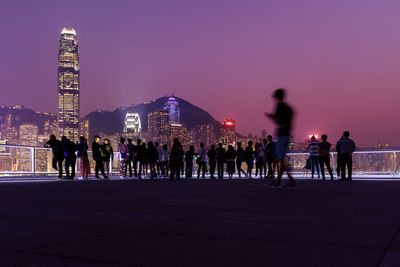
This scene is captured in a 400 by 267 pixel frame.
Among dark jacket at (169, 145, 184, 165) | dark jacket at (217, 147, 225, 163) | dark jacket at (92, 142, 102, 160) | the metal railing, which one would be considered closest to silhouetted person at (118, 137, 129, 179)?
dark jacket at (92, 142, 102, 160)

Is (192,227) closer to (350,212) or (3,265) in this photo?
(3,265)

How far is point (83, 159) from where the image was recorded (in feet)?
65.4

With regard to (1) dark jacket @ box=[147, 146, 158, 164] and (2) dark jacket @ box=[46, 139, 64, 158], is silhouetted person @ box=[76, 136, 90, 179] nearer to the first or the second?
(2) dark jacket @ box=[46, 139, 64, 158]

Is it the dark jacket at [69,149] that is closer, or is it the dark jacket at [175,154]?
the dark jacket at [69,149]

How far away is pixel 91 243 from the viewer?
3.55 meters

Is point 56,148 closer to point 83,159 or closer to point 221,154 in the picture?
point 83,159

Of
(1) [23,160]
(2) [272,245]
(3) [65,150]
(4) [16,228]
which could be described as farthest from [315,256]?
(1) [23,160]

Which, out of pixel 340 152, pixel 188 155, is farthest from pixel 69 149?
pixel 340 152

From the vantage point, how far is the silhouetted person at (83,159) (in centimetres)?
1935

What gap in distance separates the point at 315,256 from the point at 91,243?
1.62 metres

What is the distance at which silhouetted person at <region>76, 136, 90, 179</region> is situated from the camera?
19.4 meters

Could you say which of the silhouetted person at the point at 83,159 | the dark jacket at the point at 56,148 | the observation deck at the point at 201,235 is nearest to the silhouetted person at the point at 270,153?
the silhouetted person at the point at 83,159

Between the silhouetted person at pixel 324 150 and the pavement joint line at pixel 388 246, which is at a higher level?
the silhouetted person at pixel 324 150

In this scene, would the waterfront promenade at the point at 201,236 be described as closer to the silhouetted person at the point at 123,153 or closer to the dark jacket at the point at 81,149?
the dark jacket at the point at 81,149
